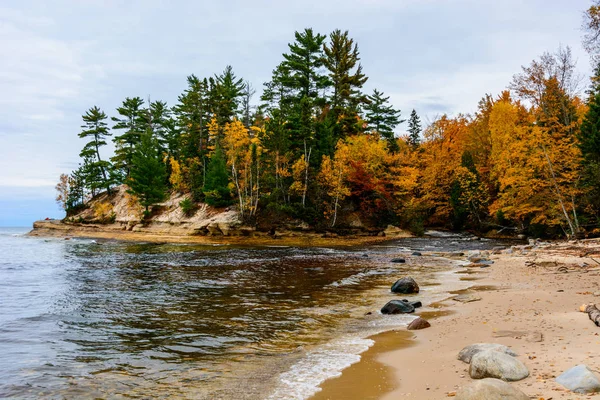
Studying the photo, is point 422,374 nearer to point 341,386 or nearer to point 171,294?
point 341,386

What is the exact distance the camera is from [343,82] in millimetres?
48406

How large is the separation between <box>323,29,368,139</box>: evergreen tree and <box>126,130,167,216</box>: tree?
26397 mm

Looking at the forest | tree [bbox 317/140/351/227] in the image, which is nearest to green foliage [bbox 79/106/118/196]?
the forest

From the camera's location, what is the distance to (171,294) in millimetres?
12258

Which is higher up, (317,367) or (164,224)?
(164,224)

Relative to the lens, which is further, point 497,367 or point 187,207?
point 187,207

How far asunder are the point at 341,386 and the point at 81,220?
63.5m

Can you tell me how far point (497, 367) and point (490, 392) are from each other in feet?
3.31

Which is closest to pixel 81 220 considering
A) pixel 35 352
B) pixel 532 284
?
pixel 35 352

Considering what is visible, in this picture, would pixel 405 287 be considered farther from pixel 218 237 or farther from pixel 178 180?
pixel 178 180

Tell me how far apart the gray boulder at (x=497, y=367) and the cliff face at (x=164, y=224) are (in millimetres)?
34711

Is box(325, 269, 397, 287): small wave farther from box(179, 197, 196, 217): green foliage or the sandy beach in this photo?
box(179, 197, 196, 217): green foliage

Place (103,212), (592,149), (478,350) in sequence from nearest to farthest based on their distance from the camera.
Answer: (478,350) < (592,149) < (103,212)

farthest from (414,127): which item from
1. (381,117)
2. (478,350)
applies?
(478,350)
